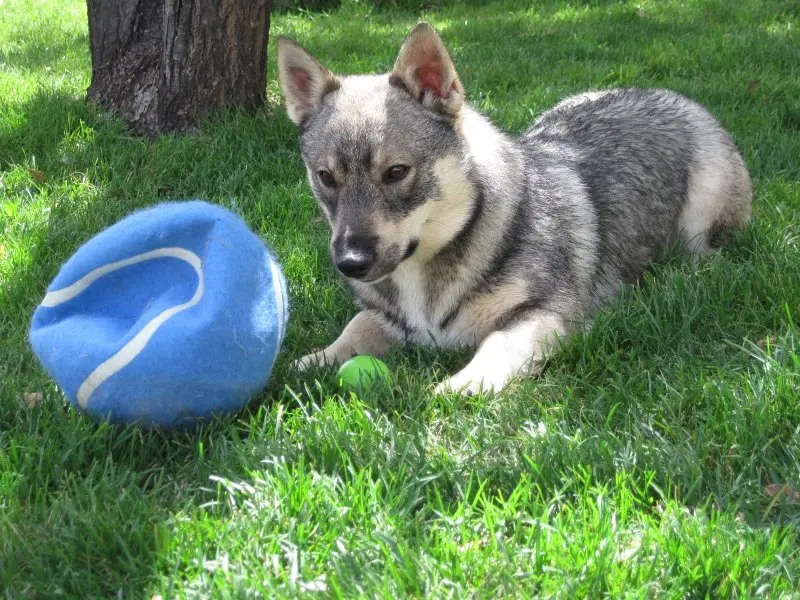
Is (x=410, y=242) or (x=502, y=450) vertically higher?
(x=410, y=242)

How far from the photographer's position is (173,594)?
1873 mm

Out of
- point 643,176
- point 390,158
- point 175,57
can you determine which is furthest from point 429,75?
point 175,57

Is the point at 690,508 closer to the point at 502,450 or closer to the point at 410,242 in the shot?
the point at 502,450

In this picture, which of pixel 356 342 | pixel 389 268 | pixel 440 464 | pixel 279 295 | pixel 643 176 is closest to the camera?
pixel 440 464

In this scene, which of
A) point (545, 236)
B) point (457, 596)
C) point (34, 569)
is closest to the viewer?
point (457, 596)

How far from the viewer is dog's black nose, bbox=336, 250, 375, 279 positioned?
283 cm

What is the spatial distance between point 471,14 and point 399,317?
21.4ft

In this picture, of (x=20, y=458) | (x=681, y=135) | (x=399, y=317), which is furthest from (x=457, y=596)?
(x=681, y=135)

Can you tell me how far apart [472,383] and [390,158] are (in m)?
0.82

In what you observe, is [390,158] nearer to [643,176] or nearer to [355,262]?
[355,262]

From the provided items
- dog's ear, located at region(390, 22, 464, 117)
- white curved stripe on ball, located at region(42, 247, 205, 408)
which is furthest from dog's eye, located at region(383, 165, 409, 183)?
white curved stripe on ball, located at region(42, 247, 205, 408)

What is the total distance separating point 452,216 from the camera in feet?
10.2

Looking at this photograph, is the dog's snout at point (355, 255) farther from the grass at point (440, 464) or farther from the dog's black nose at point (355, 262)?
the grass at point (440, 464)

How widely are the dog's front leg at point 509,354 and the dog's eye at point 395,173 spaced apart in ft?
2.15
